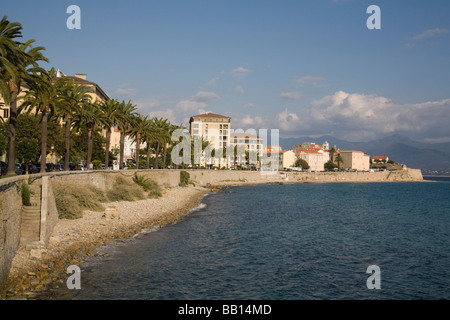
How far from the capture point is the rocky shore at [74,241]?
53.7ft

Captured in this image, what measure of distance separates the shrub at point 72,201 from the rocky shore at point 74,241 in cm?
77

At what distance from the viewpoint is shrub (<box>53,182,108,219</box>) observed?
28.1 m

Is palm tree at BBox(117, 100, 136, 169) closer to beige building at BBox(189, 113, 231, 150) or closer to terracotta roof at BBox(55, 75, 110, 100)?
terracotta roof at BBox(55, 75, 110, 100)

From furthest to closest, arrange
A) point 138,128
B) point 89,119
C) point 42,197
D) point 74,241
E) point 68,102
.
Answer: point 138,128, point 89,119, point 68,102, point 74,241, point 42,197

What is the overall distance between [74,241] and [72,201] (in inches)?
261

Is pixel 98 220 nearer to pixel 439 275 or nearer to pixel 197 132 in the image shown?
pixel 439 275

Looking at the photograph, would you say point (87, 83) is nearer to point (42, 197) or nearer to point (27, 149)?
point (27, 149)

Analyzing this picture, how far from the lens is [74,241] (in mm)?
23562

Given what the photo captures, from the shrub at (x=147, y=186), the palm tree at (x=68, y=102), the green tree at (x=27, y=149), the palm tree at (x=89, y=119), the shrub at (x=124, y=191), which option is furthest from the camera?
the green tree at (x=27, y=149)

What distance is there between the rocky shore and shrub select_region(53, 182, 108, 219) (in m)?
0.77

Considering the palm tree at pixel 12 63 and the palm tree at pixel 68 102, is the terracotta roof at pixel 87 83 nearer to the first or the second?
the palm tree at pixel 68 102

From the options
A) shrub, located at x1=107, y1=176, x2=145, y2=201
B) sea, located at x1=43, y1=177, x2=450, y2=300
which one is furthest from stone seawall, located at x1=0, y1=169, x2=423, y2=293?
sea, located at x1=43, y1=177, x2=450, y2=300

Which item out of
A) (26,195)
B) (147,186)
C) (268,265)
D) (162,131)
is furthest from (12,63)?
(162,131)

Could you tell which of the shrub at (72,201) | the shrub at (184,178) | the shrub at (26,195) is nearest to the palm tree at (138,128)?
the shrub at (184,178)
